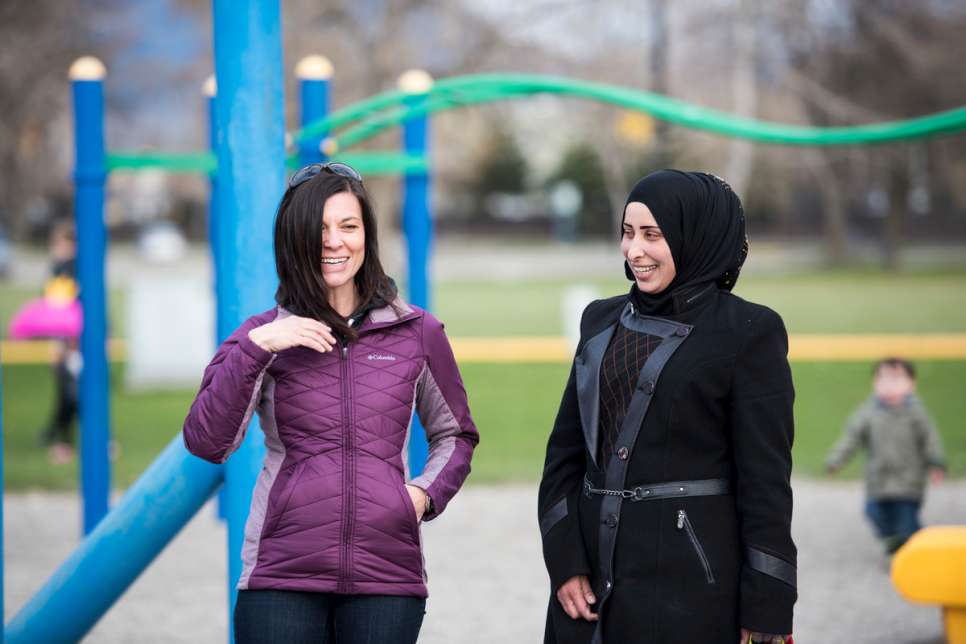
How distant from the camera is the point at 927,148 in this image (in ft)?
109

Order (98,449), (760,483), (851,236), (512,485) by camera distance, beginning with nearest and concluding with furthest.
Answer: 1. (760,483)
2. (98,449)
3. (512,485)
4. (851,236)

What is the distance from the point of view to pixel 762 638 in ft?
8.50

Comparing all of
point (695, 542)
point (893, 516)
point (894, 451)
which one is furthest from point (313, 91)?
point (695, 542)

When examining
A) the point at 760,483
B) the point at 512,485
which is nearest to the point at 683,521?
the point at 760,483

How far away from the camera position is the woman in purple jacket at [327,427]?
102 inches

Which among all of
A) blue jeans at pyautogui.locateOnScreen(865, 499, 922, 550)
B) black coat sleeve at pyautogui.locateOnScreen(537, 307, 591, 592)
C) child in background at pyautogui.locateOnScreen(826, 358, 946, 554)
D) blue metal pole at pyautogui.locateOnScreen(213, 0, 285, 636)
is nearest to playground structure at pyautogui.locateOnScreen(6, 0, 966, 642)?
blue metal pole at pyautogui.locateOnScreen(213, 0, 285, 636)

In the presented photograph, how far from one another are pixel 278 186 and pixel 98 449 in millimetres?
2922

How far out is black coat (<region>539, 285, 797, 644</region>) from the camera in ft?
8.46

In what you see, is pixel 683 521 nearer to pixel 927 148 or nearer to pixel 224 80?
pixel 224 80

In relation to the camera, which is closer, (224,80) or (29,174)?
(224,80)

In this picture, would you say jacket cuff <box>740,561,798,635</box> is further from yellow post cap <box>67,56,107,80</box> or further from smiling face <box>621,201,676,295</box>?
yellow post cap <box>67,56,107,80</box>

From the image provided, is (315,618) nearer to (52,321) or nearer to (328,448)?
(328,448)

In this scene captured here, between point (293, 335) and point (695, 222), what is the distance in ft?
2.78

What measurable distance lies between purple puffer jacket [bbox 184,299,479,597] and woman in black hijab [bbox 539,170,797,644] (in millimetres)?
415
